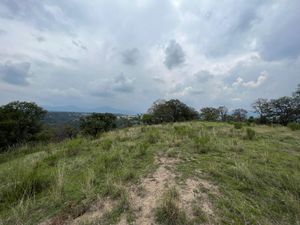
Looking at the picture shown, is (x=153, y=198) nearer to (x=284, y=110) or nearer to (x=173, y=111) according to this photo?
(x=173, y=111)

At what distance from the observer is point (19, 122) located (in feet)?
104

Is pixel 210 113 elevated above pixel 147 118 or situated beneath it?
elevated above

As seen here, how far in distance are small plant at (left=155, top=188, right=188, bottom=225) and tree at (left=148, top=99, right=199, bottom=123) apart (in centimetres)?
3701

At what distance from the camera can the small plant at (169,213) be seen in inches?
104

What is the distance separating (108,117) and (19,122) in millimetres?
15567

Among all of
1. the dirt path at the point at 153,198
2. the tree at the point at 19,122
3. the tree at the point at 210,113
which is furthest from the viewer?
the tree at the point at 210,113

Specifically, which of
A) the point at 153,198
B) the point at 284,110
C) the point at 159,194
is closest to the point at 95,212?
the point at 153,198

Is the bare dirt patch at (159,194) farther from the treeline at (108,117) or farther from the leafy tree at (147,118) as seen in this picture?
the leafy tree at (147,118)

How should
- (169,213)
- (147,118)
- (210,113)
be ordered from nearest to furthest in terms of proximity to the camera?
(169,213)
(147,118)
(210,113)

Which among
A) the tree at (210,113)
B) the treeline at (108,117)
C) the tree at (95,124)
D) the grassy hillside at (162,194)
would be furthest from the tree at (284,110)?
the grassy hillside at (162,194)

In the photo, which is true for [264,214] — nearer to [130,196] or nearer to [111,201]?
[130,196]

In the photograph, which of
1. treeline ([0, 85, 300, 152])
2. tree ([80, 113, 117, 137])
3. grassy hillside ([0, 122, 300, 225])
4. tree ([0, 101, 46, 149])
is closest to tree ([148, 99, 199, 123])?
treeline ([0, 85, 300, 152])

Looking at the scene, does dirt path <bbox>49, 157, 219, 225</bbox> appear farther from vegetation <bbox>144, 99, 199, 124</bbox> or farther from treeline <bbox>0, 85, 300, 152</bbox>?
vegetation <bbox>144, 99, 199, 124</bbox>

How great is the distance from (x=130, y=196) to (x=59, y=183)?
4.44ft
